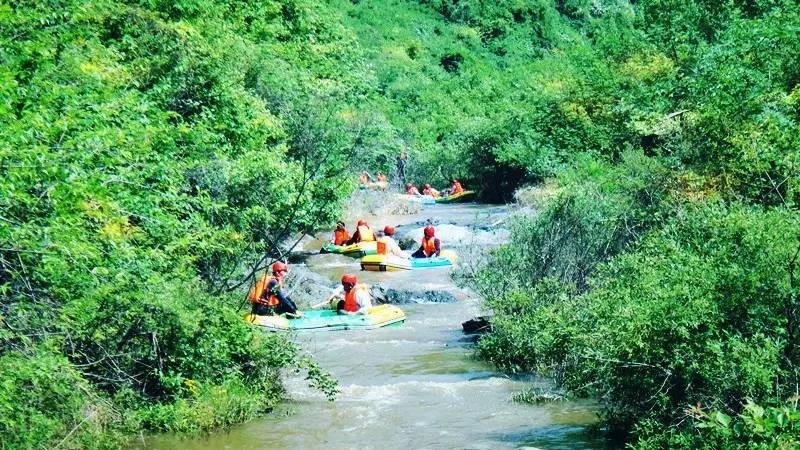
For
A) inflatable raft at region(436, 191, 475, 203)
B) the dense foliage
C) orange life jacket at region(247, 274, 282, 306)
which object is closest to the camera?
the dense foliage

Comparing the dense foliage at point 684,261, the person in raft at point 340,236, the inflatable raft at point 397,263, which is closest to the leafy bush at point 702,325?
the dense foliage at point 684,261

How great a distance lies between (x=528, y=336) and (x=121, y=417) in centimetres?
546

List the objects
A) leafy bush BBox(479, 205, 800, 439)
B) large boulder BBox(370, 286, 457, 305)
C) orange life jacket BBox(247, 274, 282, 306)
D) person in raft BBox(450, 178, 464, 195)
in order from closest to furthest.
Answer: leafy bush BBox(479, 205, 800, 439) < orange life jacket BBox(247, 274, 282, 306) < large boulder BBox(370, 286, 457, 305) < person in raft BBox(450, 178, 464, 195)

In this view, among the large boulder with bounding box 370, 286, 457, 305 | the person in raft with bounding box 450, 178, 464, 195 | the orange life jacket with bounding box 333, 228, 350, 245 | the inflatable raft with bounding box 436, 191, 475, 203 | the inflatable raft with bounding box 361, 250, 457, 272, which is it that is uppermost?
the orange life jacket with bounding box 333, 228, 350, 245

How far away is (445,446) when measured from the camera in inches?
421

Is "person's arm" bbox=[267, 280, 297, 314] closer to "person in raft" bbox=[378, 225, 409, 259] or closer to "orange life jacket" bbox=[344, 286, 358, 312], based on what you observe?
"orange life jacket" bbox=[344, 286, 358, 312]

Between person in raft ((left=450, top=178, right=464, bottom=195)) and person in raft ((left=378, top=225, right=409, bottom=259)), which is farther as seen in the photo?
person in raft ((left=450, top=178, right=464, bottom=195))

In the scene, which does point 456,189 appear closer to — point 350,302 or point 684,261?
point 350,302

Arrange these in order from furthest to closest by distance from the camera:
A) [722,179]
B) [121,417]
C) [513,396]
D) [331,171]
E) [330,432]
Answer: [331,171] → [722,179] → [513,396] → [330,432] → [121,417]

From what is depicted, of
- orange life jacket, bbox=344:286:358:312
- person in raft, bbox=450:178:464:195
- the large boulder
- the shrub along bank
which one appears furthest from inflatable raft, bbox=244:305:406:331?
person in raft, bbox=450:178:464:195

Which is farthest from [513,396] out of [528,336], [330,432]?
[330,432]

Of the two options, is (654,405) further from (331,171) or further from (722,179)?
(331,171)

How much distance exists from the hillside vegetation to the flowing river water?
34cm

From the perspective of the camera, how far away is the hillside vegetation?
27.7ft
